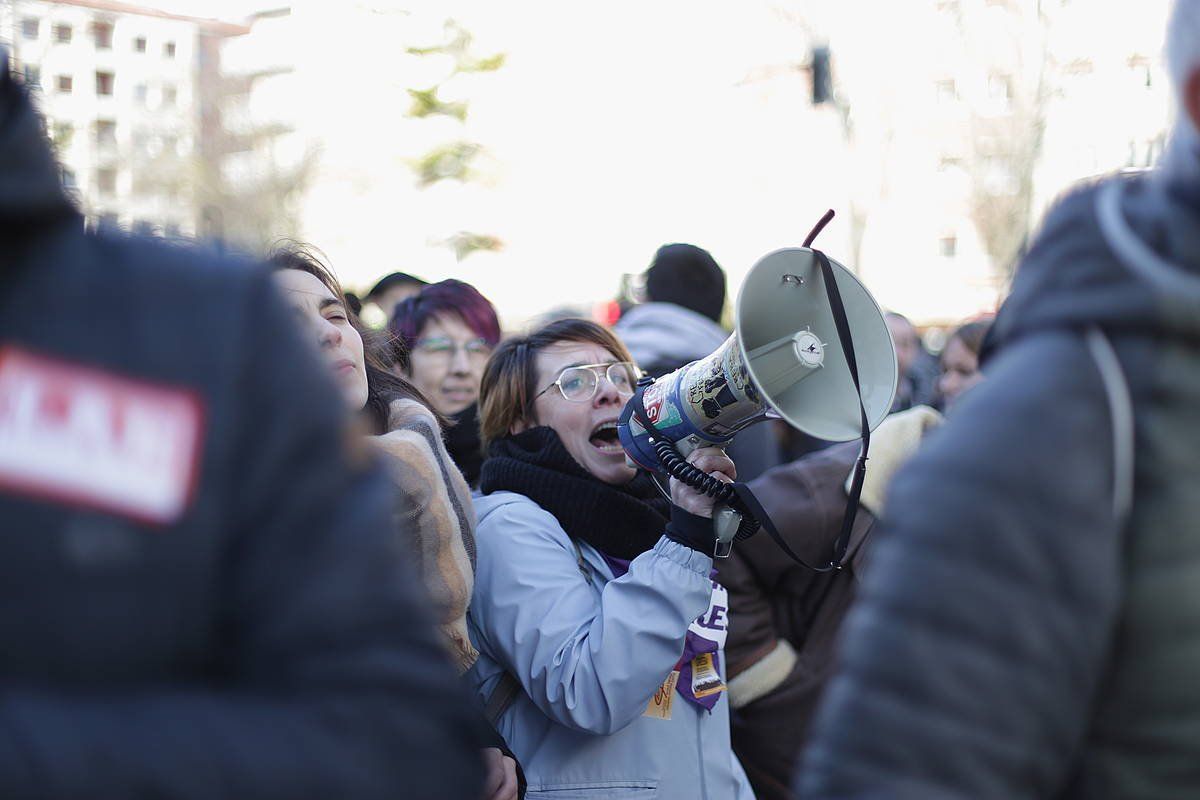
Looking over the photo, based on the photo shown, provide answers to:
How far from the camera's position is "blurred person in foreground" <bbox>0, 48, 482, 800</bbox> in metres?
1.02

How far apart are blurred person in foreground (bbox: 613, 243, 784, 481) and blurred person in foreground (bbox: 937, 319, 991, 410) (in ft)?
4.06

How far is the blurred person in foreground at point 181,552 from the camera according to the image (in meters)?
1.02

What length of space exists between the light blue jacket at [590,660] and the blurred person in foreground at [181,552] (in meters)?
1.36

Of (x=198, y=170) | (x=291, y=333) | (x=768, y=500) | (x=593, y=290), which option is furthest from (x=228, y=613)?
(x=198, y=170)

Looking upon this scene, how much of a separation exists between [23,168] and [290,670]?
1.55 ft

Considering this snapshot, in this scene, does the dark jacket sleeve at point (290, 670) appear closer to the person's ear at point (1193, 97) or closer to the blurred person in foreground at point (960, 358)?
the person's ear at point (1193, 97)

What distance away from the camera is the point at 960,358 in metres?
5.71

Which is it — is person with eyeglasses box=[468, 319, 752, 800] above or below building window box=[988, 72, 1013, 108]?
below

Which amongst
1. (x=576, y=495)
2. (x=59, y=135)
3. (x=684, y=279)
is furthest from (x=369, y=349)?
(x=59, y=135)

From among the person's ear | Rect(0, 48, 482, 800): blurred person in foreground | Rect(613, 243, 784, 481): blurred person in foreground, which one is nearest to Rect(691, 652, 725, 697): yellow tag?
Rect(613, 243, 784, 481): blurred person in foreground

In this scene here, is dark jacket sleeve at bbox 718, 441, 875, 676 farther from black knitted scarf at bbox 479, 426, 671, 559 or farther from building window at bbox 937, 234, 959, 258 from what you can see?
building window at bbox 937, 234, 959, 258

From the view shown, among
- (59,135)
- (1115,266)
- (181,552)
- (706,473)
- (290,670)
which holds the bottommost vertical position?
(706,473)

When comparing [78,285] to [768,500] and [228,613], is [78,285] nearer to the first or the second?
[228,613]

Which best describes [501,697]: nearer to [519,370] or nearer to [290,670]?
[519,370]
